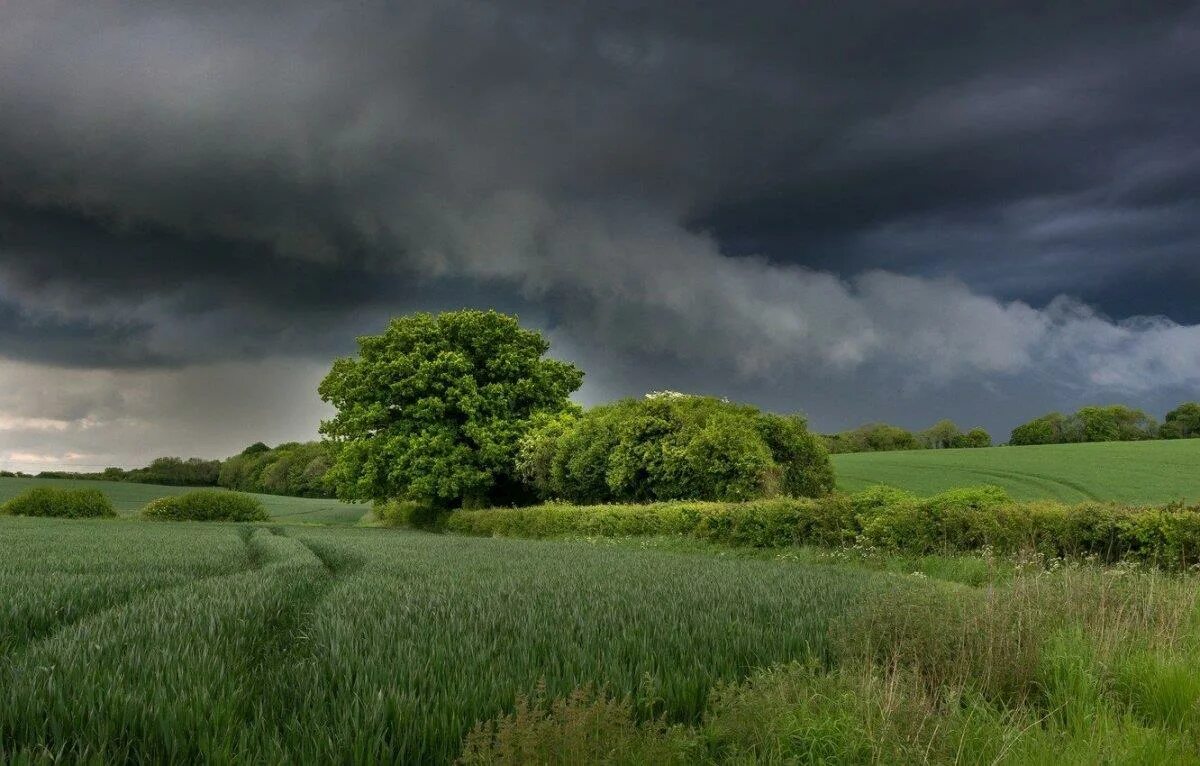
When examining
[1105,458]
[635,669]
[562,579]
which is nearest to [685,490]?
[562,579]

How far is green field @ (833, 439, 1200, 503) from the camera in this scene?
37688 mm

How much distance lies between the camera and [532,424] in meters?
37.8

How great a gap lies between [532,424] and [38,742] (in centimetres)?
3437

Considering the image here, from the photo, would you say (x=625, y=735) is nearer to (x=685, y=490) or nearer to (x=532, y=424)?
(x=685, y=490)

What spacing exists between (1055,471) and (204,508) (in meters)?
52.8

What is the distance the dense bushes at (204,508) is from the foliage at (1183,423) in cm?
8969

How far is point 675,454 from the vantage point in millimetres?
28984

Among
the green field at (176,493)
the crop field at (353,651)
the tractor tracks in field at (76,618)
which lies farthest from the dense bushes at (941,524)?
the green field at (176,493)

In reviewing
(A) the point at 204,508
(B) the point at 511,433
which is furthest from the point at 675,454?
(A) the point at 204,508

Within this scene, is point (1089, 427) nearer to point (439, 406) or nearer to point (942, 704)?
point (439, 406)

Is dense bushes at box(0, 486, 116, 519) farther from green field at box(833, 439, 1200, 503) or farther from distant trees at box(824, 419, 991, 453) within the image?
distant trees at box(824, 419, 991, 453)

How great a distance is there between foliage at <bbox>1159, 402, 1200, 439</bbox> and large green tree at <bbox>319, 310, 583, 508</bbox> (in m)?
74.5

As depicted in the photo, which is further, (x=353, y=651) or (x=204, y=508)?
(x=204, y=508)

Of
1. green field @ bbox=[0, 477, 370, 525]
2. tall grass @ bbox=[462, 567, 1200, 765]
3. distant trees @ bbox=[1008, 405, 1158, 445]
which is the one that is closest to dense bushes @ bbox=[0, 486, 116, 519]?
green field @ bbox=[0, 477, 370, 525]
